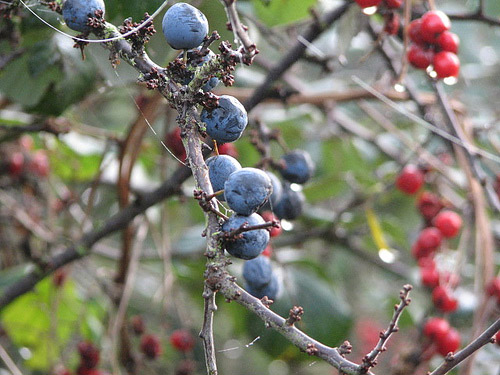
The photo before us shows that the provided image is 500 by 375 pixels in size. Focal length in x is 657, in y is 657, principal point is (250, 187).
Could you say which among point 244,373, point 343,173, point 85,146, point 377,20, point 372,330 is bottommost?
point 372,330

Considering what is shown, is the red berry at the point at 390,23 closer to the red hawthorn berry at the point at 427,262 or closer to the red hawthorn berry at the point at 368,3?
the red hawthorn berry at the point at 368,3

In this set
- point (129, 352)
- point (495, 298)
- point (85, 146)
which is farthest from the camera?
point (85, 146)

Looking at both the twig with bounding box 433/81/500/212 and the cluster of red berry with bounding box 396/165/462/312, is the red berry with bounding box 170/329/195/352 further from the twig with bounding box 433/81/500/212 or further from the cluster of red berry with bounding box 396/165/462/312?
the twig with bounding box 433/81/500/212

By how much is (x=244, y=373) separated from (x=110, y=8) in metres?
1.70

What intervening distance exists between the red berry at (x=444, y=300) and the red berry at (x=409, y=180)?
337mm

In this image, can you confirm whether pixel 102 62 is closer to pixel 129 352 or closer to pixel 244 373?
pixel 129 352

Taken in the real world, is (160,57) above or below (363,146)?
above

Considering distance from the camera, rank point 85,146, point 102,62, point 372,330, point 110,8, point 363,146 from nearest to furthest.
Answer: point 110,8, point 102,62, point 85,146, point 363,146, point 372,330

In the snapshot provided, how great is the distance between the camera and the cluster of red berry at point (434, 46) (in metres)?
1.19

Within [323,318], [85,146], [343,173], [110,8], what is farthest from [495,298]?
[85,146]

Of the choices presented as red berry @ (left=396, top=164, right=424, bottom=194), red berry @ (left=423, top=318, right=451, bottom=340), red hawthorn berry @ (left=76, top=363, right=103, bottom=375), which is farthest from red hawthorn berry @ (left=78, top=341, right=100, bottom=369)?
red berry @ (left=396, top=164, right=424, bottom=194)

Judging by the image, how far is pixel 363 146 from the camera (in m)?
2.12

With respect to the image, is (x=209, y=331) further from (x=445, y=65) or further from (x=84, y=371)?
(x=84, y=371)

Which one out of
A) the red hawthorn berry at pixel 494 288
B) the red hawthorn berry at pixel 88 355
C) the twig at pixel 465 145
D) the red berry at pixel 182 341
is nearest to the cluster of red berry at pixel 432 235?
the red hawthorn berry at pixel 494 288
